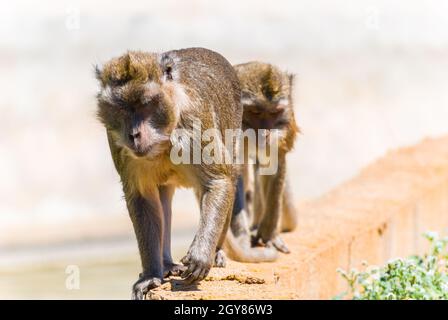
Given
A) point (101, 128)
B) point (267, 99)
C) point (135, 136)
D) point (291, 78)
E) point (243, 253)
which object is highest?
point (291, 78)

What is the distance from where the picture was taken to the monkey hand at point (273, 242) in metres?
9.12

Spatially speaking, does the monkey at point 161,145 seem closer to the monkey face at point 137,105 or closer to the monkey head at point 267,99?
the monkey face at point 137,105

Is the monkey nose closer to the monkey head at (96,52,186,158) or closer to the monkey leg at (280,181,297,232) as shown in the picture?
the monkey head at (96,52,186,158)

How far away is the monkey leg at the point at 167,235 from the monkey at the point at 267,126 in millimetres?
1248

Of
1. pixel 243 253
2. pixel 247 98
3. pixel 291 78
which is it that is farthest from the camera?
pixel 291 78

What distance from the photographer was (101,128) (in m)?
18.9

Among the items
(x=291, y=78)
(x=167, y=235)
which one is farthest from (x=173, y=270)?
(x=291, y=78)

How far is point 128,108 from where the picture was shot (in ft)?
22.0

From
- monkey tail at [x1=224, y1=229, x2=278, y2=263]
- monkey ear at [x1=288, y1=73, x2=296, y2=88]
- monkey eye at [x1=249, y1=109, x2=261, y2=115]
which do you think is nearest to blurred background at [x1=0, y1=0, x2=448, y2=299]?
monkey ear at [x1=288, y1=73, x2=296, y2=88]

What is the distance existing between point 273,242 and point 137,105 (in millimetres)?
2976

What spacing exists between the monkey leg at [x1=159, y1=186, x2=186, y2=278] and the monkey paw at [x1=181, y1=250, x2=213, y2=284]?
0.62m

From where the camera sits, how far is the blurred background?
1741 cm

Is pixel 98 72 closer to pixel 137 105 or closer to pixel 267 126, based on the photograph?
pixel 137 105

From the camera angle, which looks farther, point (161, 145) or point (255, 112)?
point (255, 112)
